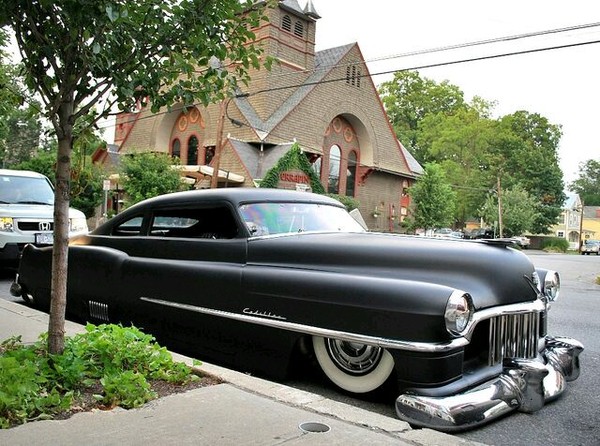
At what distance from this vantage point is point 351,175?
122 feet

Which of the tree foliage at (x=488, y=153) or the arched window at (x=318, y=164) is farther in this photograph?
the tree foliage at (x=488, y=153)

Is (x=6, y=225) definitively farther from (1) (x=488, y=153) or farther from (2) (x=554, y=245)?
(1) (x=488, y=153)

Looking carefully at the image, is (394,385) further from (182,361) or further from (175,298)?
(175,298)

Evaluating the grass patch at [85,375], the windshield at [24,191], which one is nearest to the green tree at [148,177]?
the windshield at [24,191]

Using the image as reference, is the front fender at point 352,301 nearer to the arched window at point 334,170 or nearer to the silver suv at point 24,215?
the silver suv at point 24,215

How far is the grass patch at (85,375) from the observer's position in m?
3.05

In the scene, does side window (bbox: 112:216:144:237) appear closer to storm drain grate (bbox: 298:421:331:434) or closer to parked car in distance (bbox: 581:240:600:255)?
storm drain grate (bbox: 298:421:331:434)

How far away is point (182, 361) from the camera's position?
4.02 metres

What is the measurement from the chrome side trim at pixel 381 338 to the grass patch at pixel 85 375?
1.79 feet

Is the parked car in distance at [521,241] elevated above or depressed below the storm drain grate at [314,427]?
above

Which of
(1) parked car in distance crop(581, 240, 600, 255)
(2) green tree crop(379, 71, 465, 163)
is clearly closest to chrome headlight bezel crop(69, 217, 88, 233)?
(1) parked car in distance crop(581, 240, 600, 255)

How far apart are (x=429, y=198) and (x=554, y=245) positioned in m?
28.0

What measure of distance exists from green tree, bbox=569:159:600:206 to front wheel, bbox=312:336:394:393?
13032 cm

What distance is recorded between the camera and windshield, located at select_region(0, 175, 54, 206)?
34.2 feet
